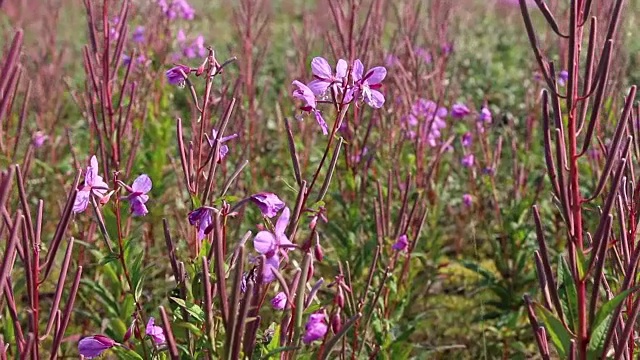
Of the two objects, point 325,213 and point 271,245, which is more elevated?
point 271,245

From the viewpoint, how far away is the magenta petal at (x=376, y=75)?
146cm

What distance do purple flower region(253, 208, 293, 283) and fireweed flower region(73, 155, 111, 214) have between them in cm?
37

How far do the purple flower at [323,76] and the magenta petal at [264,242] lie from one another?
13.9 inches

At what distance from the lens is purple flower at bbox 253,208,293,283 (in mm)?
1236

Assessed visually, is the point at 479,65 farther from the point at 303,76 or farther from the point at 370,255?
the point at 370,255

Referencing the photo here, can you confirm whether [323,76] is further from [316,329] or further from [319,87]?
[316,329]

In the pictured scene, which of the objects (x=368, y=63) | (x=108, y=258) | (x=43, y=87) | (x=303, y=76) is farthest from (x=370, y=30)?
(x=43, y=87)

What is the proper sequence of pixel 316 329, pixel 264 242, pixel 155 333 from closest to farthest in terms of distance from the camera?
pixel 264 242 → pixel 316 329 → pixel 155 333

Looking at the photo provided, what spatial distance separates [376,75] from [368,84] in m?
0.02

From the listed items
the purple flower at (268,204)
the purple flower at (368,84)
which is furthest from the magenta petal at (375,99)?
the purple flower at (268,204)

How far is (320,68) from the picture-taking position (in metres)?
1.48

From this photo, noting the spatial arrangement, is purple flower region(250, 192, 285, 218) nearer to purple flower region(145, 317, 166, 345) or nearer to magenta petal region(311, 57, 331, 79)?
magenta petal region(311, 57, 331, 79)

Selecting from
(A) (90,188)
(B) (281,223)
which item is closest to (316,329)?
(B) (281,223)

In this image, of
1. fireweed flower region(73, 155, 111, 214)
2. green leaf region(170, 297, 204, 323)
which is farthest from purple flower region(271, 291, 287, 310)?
fireweed flower region(73, 155, 111, 214)
